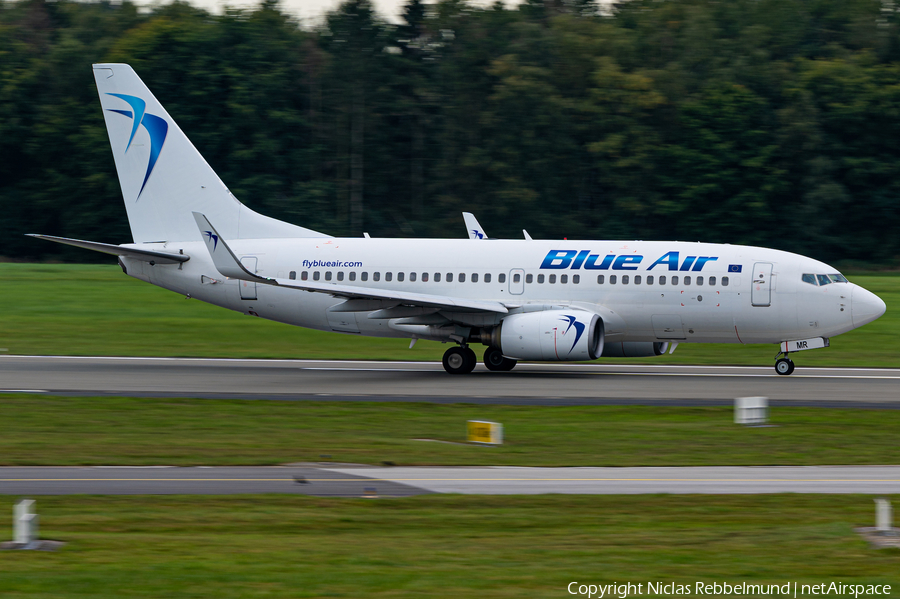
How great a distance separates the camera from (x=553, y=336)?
2692 centimetres

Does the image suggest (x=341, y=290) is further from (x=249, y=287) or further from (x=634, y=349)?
(x=634, y=349)

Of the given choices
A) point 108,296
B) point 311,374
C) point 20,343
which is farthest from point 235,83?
point 311,374

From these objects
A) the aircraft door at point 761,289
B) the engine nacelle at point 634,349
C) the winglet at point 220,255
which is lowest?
the engine nacelle at point 634,349

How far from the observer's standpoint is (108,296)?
151 feet

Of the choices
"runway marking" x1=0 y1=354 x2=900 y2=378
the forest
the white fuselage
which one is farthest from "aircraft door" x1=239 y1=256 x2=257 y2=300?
the forest

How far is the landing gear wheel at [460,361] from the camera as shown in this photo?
28.8 m

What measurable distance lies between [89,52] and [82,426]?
6830 centimetres

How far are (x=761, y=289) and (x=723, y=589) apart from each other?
62.8ft

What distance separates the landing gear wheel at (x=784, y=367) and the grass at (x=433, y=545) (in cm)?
1487

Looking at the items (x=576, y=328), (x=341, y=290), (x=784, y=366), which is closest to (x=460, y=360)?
(x=576, y=328)

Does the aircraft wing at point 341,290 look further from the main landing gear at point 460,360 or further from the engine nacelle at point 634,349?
the engine nacelle at point 634,349

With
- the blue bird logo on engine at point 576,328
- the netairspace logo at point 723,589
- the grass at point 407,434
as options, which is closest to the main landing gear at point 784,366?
the blue bird logo on engine at point 576,328

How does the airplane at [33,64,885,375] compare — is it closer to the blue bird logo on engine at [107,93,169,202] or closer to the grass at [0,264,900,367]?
the blue bird logo on engine at [107,93,169,202]

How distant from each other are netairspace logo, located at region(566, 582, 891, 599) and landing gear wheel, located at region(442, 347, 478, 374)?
749 inches
